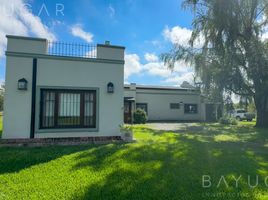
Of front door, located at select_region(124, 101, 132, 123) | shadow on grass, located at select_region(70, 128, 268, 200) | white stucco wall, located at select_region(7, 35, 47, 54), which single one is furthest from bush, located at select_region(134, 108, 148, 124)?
white stucco wall, located at select_region(7, 35, 47, 54)

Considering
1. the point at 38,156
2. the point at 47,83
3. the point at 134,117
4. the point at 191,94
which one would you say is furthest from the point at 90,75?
the point at 191,94

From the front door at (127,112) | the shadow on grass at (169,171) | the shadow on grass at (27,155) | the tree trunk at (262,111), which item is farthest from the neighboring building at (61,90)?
the tree trunk at (262,111)

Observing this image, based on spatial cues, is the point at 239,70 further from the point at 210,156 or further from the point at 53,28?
the point at 53,28

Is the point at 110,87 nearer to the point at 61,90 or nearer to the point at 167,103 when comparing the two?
the point at 61,90

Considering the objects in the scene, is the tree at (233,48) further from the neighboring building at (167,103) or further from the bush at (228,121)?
the neighboring building at (167,103)

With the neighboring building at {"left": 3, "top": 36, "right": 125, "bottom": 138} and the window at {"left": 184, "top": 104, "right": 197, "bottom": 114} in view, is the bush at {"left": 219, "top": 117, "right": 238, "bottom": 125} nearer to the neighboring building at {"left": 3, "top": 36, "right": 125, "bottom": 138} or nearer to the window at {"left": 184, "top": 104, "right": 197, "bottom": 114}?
the window at {"left": 184, "top": 104, "right": 197, "bottom": 114}

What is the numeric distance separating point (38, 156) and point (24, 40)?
191 inches

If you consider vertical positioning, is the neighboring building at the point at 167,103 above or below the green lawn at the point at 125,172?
above

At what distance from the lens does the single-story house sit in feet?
26.2

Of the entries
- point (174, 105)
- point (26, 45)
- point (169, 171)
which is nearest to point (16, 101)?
point (26, 45)

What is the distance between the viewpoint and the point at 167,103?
2412 centimetres

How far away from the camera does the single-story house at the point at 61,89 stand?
26.2 feet

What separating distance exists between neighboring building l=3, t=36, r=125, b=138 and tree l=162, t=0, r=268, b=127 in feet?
30.4

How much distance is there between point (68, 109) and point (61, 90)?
87 cm
